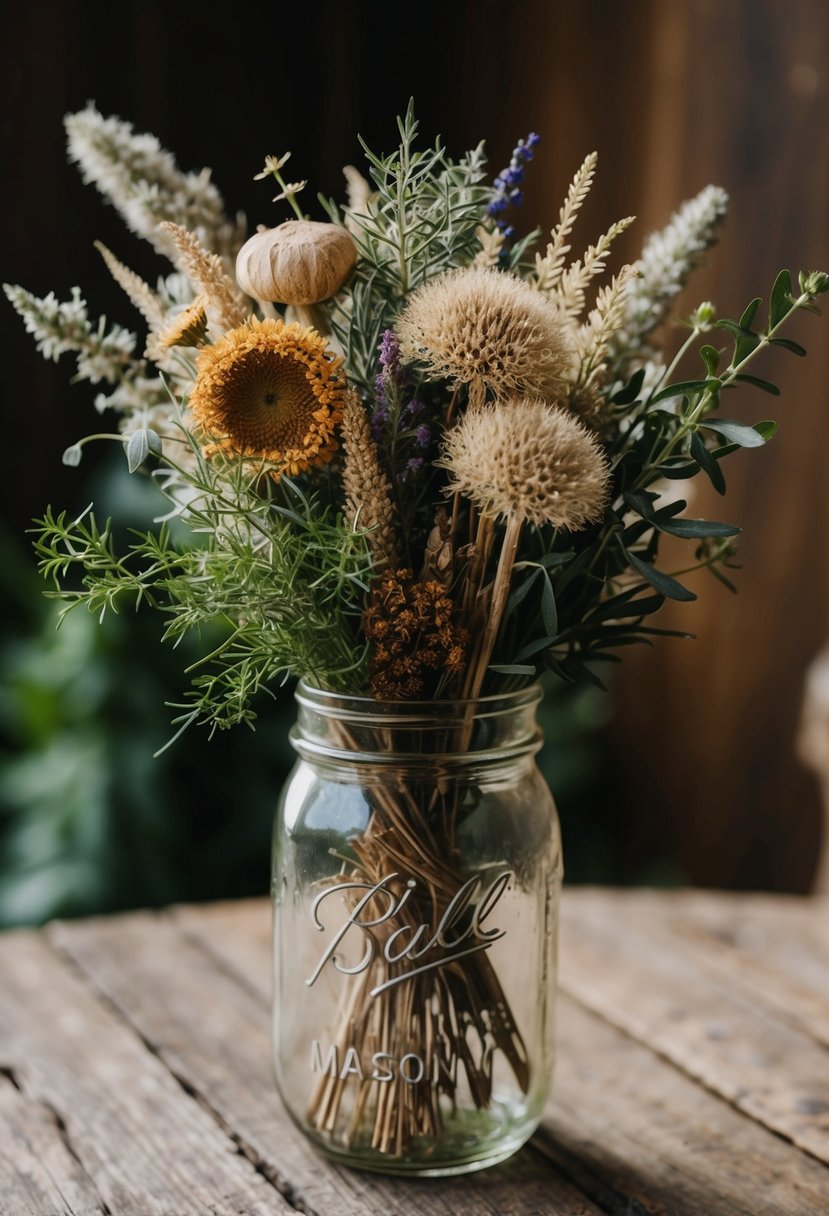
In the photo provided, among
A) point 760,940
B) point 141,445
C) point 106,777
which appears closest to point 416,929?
point 141,445

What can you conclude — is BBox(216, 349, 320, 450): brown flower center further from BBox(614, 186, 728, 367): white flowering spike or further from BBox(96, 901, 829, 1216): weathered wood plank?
BBox(96, 901, 829, 1216): weathered wood plank

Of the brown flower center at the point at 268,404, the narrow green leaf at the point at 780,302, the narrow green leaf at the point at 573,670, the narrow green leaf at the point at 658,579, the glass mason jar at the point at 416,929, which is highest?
the narrow green leaf at the point at 780,302

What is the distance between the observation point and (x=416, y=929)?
782mm

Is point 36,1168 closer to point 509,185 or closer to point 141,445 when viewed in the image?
point 141,445

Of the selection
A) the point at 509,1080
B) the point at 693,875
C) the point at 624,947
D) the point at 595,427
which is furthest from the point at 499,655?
the point at 693,875

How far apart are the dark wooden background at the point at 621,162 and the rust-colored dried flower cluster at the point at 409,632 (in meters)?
1.44

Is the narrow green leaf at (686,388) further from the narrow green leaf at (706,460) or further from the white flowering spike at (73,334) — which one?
the white flowering spike at (73,334)

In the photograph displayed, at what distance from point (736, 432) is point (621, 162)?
1.70 m

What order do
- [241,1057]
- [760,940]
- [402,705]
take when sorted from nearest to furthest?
[402,705] < [241,1057] < [760,940]

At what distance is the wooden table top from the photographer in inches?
32.3

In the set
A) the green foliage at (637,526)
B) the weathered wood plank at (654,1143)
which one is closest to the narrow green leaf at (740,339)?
the green foliage at (637,526)

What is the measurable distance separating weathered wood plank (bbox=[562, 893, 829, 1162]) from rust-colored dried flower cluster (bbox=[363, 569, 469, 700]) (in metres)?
0.46

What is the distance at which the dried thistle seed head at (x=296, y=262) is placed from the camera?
2.28ft

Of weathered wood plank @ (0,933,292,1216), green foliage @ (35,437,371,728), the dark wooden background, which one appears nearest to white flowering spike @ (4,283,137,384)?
green foliage @ (35,437,371,728)
